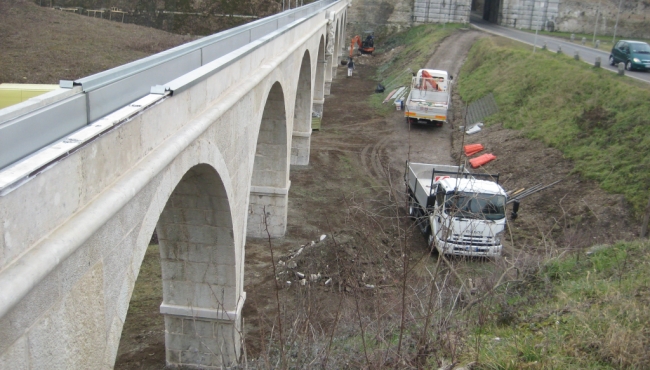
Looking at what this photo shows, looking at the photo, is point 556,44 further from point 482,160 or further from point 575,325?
point 575,325

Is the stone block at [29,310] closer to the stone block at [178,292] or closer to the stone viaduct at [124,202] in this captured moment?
the stone viaduct at [124,202]

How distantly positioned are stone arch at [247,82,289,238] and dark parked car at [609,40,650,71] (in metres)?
20.8

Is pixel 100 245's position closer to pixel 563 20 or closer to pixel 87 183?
pixel 87 183

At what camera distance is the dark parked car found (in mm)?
30500

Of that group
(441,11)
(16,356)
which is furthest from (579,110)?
(441,11)

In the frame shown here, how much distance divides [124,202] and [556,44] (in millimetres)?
43474

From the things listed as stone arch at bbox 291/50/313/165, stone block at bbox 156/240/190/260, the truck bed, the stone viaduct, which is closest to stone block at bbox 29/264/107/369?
the stone viaduct

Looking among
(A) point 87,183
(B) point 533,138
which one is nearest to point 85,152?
(A) point 87,183

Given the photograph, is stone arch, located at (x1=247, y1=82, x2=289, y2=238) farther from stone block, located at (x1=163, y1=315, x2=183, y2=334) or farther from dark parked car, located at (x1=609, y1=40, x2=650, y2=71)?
dark parked car, located at (x1=609, y1=40, x2=650, y2=71)

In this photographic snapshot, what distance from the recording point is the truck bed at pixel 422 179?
18.5 meters

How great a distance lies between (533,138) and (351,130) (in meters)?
9.80

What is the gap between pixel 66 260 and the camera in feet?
15.1

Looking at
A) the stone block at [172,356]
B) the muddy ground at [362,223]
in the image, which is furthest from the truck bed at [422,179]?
the stone block at [172,356]

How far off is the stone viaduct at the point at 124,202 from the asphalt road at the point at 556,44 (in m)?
24.0
